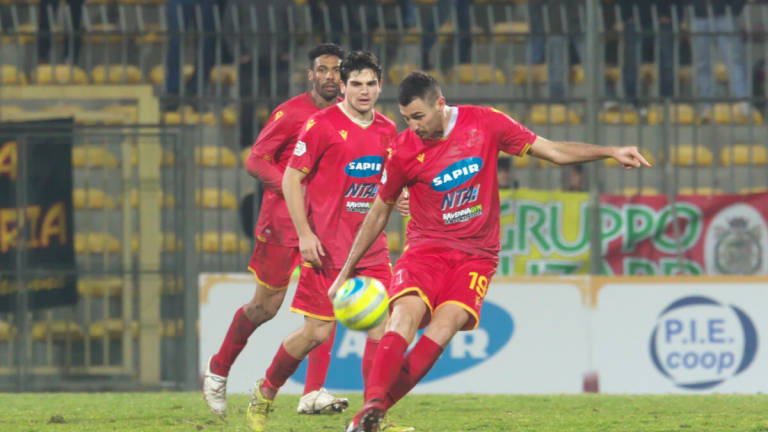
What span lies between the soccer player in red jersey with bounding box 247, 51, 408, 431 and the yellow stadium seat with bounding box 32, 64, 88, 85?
5950 mm

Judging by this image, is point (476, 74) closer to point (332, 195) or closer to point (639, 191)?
point (639, 191)

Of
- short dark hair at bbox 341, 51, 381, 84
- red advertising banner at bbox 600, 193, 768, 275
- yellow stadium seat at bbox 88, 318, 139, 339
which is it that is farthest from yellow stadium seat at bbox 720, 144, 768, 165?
short dark hair at bbox 341, 51, 381, 84

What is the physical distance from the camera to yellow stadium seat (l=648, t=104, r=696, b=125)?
10.8m

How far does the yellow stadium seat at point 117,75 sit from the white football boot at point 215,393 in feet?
18.3

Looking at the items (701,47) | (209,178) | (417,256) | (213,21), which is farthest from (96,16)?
(417,256)

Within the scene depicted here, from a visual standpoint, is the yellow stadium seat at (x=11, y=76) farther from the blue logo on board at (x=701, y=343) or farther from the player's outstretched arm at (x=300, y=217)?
the player's outstretched arm at (x=300, y=217)

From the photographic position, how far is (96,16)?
1303cm

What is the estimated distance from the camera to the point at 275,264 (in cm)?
731

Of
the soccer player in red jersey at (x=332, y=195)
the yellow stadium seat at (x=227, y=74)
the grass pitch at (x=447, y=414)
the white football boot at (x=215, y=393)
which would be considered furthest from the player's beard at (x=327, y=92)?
Answer: the yellow stadium seat at (x=227, y=74)

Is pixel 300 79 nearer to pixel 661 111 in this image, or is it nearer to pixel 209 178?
pixel 209 178

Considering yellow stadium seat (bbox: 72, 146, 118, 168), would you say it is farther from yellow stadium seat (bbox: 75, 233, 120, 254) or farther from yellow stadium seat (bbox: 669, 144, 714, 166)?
yellow stadium seat (bbox: 669, 144, 714, 166)

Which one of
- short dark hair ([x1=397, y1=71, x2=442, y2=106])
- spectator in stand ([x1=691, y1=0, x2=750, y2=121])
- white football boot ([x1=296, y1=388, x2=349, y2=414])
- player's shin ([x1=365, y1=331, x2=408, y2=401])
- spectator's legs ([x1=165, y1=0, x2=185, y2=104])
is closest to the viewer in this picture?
player's shin ([x1=365, y1=331, x2=408, y2=401])

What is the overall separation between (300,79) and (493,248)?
5676 mm

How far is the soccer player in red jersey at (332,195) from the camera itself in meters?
6.49
